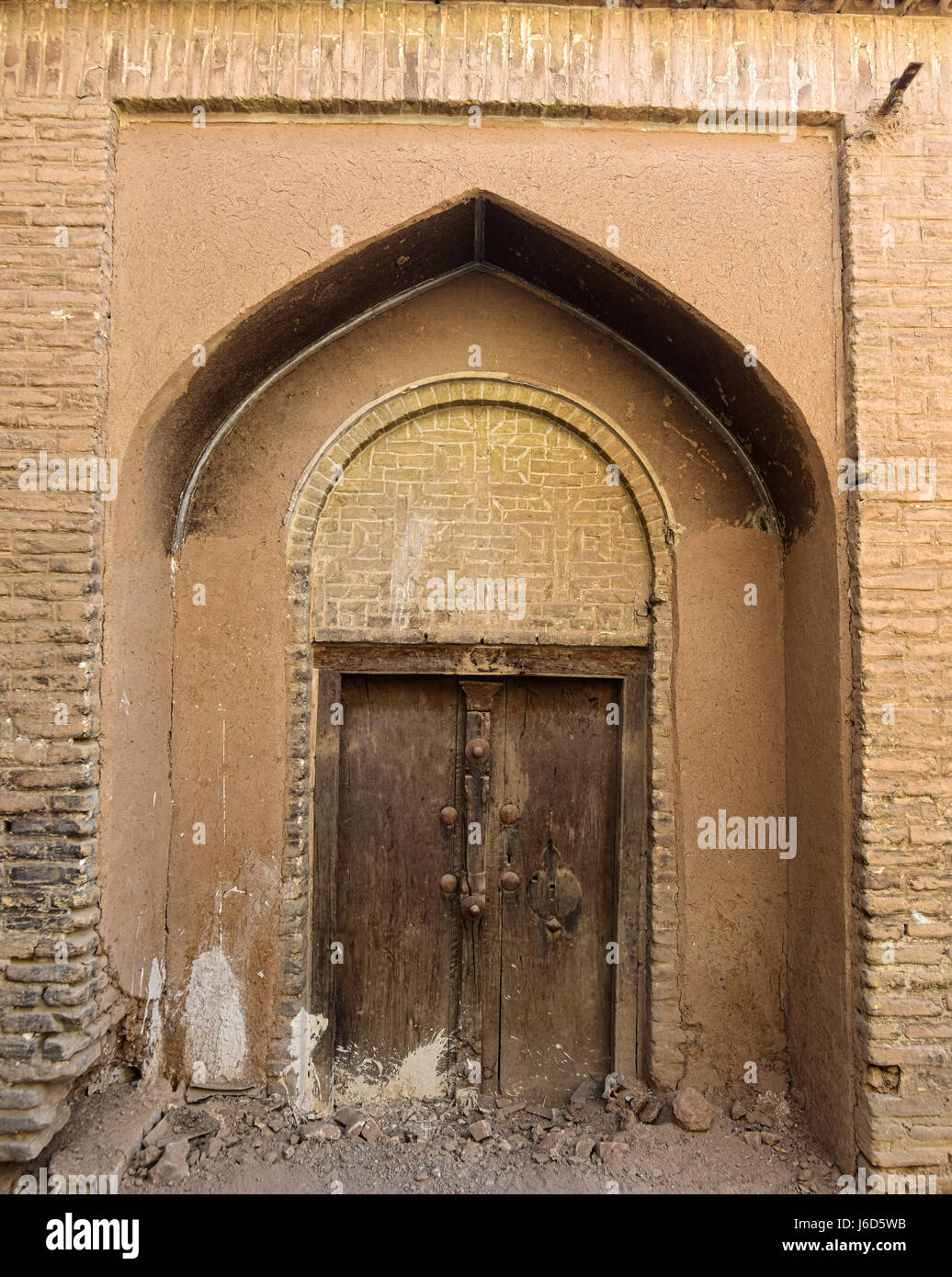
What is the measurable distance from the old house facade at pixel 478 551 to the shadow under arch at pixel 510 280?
0.08 ft

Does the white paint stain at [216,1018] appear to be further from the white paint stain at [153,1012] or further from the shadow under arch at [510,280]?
the shadow under arch at [510,280]

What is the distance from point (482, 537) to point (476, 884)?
5.38ft

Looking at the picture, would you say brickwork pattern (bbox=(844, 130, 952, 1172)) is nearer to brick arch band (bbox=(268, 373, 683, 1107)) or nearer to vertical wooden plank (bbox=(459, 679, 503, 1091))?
brick arch band (bbox=(268, 373, 683, 1107))

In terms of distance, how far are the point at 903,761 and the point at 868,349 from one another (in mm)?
1603

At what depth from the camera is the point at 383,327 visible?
12.0 ft

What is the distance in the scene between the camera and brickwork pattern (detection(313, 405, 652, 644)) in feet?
11.9

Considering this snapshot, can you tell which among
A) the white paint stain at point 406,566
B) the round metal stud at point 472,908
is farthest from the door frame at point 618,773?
the round metal stud at point 472,908

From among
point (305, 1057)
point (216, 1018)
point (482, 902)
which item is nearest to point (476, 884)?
point (482, 902)

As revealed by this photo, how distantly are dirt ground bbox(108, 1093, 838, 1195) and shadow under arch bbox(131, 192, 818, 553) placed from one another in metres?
2.49

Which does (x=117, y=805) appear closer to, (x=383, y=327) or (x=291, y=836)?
(x=291, y=836)

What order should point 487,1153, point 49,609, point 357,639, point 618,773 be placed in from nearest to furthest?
point 49,609 → point 487,1153 → point 357,639 → point 618,773

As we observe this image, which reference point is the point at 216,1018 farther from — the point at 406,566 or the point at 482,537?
the point at 482,537

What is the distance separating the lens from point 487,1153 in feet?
10.7
